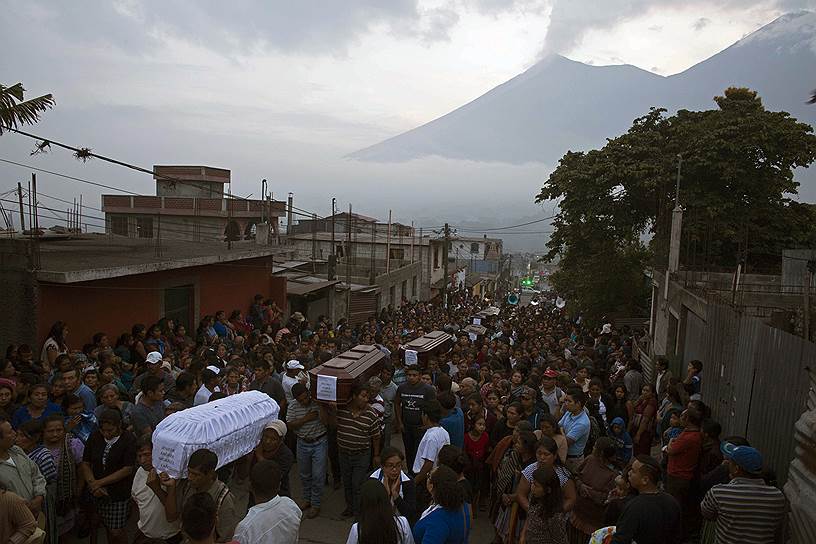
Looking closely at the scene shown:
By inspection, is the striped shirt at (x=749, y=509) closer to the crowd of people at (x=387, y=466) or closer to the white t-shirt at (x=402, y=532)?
the crowd of people at (x=387, y=466)

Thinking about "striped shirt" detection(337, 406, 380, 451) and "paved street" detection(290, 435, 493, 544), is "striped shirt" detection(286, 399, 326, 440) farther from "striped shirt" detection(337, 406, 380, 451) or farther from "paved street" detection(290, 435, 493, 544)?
"paved street" detection(290, 435, 493, 544)

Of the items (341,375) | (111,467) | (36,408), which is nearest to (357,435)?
(341,375)

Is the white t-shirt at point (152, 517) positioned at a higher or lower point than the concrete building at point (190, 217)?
lower

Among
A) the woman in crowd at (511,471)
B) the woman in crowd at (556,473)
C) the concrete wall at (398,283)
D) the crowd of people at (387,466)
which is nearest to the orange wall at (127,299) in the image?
Answer: the crowd of people at (387,466)

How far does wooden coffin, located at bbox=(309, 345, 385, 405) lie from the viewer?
21.1 feet

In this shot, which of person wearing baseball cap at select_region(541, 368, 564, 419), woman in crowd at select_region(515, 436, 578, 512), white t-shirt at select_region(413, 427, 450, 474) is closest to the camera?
woman in crowd at select_region(515, 436, 578, 512)

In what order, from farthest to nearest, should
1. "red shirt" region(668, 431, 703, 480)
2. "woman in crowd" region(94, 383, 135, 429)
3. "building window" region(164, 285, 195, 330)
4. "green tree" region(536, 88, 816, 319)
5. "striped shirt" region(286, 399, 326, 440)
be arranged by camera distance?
"green tree" region(536, 88, 816, 319), "building window" region(164, 285, 195, 330), "striped shirt" region(286, 399, 326, 440), "red shirt" region(668, 431, 703, 480), "woman in crowd" region(94, 383, 135, 429)

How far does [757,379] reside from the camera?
7.09 meters

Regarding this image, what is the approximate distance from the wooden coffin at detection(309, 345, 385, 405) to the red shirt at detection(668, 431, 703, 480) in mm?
3166

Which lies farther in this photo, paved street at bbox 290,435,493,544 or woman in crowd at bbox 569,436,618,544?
paved street at bbox 290,435,493,544

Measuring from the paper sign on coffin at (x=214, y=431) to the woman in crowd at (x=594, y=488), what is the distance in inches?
107

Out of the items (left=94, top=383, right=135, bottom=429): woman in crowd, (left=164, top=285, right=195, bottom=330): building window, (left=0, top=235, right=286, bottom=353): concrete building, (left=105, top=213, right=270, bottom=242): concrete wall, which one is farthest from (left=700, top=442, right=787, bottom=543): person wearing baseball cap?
(left=105, top=213, right=270, bottom=242): concrete wall

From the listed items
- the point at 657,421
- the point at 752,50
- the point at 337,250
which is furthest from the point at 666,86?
the point at 657,421

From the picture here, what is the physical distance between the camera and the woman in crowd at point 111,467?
5.05 meters
